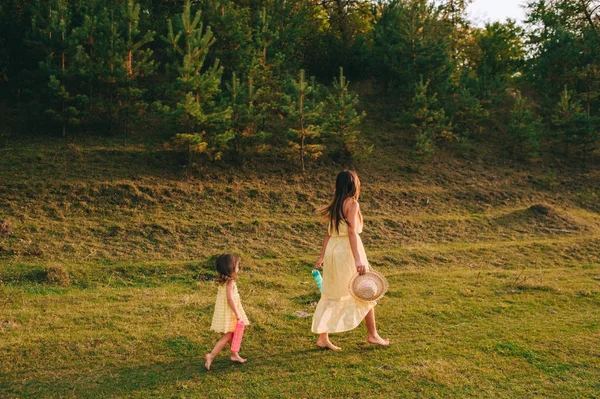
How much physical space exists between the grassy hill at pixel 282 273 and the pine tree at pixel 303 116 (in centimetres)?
105

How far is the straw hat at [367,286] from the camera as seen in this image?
5.70m

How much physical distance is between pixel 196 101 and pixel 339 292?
11.5 m

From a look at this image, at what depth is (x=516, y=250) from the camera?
13.7 meters

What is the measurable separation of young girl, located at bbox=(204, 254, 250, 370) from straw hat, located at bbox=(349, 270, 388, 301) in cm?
129

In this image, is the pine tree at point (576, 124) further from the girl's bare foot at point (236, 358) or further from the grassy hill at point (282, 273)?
the girl's bare foot at point (236, 358)

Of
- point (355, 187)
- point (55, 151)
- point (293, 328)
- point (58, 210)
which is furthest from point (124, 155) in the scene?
point (355, 187)

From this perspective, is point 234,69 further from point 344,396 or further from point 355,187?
point 344,396

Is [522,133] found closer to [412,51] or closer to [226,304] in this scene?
[412,51]

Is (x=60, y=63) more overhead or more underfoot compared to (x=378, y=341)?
more overhead

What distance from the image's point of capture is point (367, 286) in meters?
5.70

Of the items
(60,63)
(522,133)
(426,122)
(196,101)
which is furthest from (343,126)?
(60,63)

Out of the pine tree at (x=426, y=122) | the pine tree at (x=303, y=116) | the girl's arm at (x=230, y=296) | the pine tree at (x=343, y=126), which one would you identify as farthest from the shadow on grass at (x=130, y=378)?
the pine tree at (x=426, y=122)

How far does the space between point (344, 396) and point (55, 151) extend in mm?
14833

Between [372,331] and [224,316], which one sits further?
[372,331]
